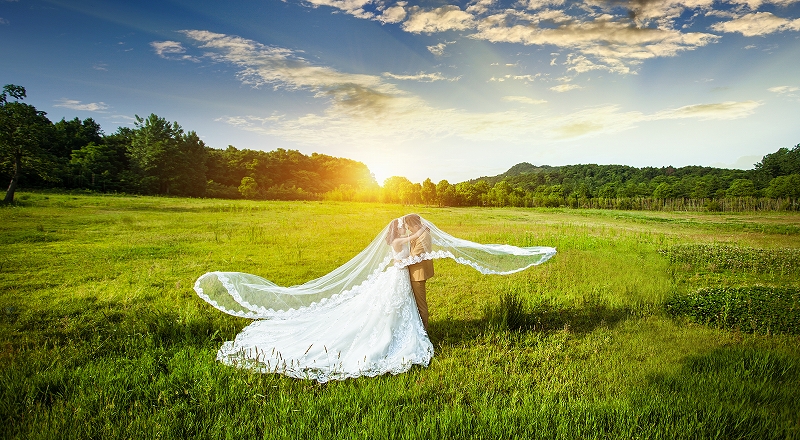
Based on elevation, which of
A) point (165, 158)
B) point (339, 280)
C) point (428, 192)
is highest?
point (165, 158)

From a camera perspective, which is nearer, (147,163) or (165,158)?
(147,163)

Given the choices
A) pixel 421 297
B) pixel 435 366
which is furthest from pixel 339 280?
pixel 435 366

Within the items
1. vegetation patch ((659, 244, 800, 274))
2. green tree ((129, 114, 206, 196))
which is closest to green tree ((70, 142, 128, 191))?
green tree ((129, 114, 206, 196))

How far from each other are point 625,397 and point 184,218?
2005 centimetres

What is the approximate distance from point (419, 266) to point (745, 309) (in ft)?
22.4

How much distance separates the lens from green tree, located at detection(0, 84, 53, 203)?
1219 centimetres

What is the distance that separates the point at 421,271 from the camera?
5.56m

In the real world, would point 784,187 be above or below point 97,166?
below

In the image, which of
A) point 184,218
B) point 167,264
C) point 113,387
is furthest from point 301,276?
point 184,218

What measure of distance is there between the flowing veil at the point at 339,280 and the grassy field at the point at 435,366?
2.29 feet

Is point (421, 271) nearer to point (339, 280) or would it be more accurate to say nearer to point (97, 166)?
point (339, 280)

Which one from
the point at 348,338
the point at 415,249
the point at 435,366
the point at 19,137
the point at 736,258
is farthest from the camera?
the point at 736,258

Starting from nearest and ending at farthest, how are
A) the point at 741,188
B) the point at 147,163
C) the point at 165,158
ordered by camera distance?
the point at 147,163 → the point at 165,158 → the point at 741,188

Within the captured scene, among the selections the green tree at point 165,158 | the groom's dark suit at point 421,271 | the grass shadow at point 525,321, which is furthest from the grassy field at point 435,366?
the green tree at point 165,158
